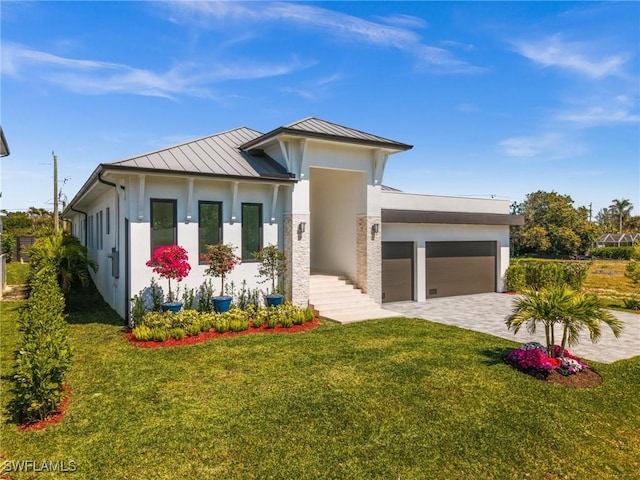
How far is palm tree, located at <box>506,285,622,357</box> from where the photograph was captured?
6.95 metres

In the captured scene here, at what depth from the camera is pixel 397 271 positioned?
1584 cm

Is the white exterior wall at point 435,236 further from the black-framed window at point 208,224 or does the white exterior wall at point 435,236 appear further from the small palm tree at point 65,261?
the small palm tree at point 65,261

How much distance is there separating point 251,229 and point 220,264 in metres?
1.85

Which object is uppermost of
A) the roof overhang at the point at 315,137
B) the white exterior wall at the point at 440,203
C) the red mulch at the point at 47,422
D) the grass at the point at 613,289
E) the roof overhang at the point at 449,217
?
the roof overhang at the point at 315,137

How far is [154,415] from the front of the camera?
5355mm

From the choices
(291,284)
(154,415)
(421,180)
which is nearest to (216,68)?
(291,284)

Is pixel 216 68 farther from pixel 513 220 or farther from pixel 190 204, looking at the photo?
pixel 513 220

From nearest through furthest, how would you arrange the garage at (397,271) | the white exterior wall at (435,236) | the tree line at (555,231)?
the garage at (397,271) < the white exterior wall at (435,236) < the tree line at (555,231)

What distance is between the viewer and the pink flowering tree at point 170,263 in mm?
9914

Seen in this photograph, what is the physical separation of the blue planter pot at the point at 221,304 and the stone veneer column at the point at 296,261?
2294 millimetres

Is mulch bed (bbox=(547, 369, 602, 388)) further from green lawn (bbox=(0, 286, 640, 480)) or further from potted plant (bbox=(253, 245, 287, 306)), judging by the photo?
potted plant (bbox=(253, 245, 287, 306))

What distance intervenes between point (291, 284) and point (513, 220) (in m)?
12.9

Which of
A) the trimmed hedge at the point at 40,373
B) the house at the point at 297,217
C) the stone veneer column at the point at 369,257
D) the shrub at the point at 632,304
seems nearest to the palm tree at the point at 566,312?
the stone veneer column at the point at 369,257

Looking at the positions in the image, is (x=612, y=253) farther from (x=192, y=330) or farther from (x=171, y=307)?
(x=171, y=307)
